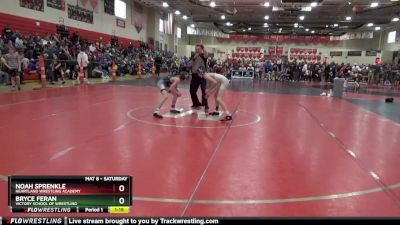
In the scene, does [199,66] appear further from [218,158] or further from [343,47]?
[343,47]

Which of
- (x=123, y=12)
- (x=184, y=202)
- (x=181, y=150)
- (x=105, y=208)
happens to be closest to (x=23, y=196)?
(x=105, y=208)

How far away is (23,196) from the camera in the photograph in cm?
238

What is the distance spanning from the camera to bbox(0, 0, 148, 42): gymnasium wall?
17005 mm

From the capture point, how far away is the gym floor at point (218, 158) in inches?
137

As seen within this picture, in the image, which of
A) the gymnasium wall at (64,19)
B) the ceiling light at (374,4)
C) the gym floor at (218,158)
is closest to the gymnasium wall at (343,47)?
the gymnasium wall at (64,19)

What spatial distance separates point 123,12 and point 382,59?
32.1 m

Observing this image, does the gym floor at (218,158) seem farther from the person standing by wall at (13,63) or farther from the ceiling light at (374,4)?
the ceiling light at (374,4)

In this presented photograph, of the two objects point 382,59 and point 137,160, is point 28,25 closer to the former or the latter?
point 137,160
